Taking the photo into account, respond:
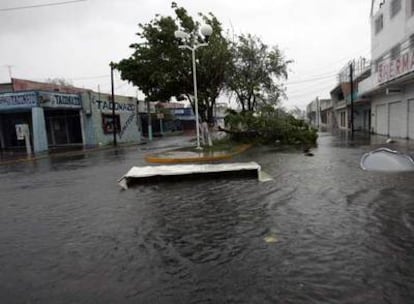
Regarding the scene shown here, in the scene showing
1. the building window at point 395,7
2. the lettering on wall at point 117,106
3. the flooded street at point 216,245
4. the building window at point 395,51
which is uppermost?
the building window at point 395,7

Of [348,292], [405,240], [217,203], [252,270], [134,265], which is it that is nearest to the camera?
[348,292]

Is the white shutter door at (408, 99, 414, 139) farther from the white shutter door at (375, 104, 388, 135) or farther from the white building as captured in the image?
the white shutter door at (375, 104, 388, 135)

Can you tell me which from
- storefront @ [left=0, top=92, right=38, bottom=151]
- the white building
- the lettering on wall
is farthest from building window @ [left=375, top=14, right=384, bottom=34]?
storefront @ [left=0, top=92, right=38, bottom=151]

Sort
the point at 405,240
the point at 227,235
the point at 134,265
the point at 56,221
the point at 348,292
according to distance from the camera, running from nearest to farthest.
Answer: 1. the point at 348,292
2. the point at 134,265
3. the point at 405,240
4. the point at 227,235
5. the point at 56,221

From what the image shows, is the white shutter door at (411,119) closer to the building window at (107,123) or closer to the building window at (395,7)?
the building window at (395,7)

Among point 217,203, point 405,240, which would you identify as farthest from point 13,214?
point 405,240

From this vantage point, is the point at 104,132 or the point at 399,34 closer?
the point at 399,34

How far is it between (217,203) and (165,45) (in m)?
17.6

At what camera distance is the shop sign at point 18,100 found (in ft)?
87.7

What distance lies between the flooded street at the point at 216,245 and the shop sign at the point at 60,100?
20.4 m

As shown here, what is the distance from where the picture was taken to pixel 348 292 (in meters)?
3.53

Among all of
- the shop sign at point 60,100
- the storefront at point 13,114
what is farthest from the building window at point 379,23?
the storefront at point 13,114

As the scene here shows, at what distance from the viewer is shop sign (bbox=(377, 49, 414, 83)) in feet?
63.7

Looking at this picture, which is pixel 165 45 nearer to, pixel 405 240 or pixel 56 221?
pixel 56 221
